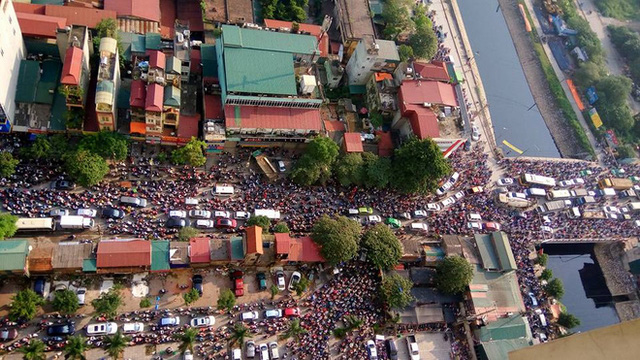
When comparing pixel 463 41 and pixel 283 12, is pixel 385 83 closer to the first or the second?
pixel 283 12

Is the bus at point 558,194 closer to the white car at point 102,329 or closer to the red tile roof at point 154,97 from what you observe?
the red tile roof at point 154,97

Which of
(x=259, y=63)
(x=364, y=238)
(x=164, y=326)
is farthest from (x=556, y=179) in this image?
(x=164, y=326)

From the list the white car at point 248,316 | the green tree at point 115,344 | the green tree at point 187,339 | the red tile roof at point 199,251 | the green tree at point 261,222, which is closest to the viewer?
the green tree at point 115,344

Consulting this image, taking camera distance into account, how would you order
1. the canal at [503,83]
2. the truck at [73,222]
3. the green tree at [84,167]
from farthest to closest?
the canal at [503,83]
the green tree at [84,167]
the truck at [73,222]

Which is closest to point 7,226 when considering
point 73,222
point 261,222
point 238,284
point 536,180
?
point 73,222

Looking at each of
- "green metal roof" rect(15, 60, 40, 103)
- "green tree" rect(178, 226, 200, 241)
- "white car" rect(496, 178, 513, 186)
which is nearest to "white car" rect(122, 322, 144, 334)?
"green tree" rect(178, 226, 200, 241)

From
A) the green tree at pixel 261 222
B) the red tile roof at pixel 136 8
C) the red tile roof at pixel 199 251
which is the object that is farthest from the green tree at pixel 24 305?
the red tile roof at pixel 136 8

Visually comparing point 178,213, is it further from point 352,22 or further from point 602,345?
point 602,345
